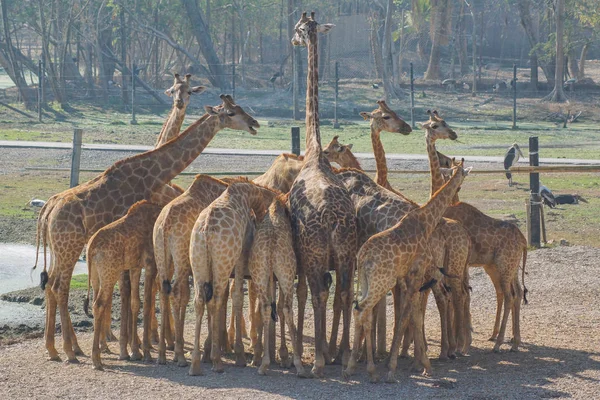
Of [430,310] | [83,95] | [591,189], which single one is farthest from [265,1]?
[430,310]

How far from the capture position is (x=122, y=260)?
31.6 feet

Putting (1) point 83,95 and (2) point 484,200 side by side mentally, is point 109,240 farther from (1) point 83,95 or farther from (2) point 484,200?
(1) point 83,95

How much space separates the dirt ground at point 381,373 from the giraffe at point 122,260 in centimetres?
29

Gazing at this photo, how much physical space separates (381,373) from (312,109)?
3.32 m

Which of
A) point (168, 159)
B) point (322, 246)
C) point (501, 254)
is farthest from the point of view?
point (168, 159)

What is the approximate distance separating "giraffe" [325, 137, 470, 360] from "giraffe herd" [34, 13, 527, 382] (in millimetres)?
13

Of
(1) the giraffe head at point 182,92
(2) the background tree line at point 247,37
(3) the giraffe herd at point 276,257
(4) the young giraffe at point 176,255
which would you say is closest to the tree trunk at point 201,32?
(2) the background tree line at point 247,37

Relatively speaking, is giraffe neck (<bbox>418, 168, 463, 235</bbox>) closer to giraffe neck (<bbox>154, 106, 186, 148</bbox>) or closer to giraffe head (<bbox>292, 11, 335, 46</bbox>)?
giraffe head (<bbox>292, 11, 335, 46</bbox>)

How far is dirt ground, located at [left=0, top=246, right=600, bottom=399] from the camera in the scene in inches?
336

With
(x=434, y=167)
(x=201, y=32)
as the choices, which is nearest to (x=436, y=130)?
(x=434, y=167)

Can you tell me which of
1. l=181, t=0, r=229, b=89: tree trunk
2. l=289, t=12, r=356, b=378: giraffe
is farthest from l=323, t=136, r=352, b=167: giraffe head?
l=181, t=0, r=229, b=89: tree trunk

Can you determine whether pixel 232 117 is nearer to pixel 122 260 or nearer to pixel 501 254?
pixel 122 260

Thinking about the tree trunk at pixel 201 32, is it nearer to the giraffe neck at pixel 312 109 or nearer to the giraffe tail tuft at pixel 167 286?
the giraffe neck at pixel 312 109

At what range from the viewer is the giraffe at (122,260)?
31.1 ft
